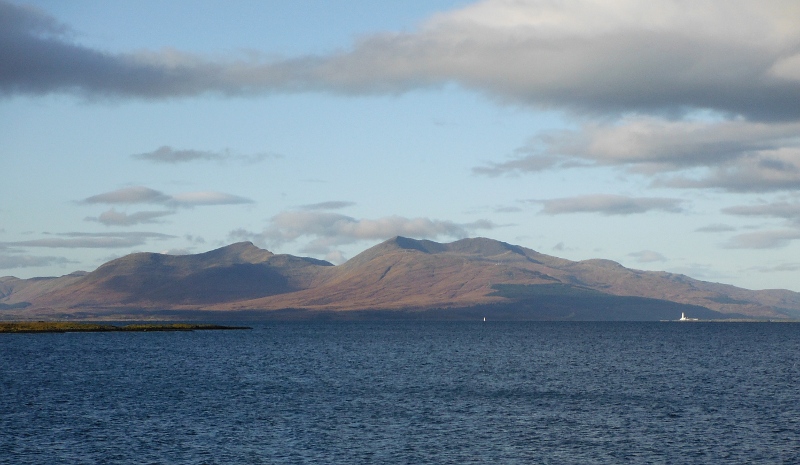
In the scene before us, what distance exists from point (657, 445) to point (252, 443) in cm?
2762

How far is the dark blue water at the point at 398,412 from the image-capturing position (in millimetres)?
55719

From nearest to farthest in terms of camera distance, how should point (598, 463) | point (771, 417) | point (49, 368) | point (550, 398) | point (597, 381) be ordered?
point (598, 463) → point (771, 417) → point (550, 398) → point (597, 381) → point (49, 368)

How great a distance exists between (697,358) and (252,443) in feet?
349

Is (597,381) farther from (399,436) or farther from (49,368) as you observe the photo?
(49,368)

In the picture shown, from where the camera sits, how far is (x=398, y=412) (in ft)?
240

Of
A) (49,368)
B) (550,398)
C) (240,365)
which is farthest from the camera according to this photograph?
(240,365)

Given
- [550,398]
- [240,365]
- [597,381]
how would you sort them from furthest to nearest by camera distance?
[240,365]
[597,381]
[550,398]

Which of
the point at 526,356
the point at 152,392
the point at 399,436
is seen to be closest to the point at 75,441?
the point at 399,436

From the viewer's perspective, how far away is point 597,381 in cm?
10088

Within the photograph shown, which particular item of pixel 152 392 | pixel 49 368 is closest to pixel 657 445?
pixel 152 392

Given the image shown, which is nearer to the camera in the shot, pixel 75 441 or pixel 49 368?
pixel 75 441

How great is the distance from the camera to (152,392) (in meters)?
88.2

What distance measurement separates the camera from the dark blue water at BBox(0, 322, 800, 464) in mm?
55719

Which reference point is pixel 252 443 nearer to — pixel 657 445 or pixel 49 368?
pixel 657 445
